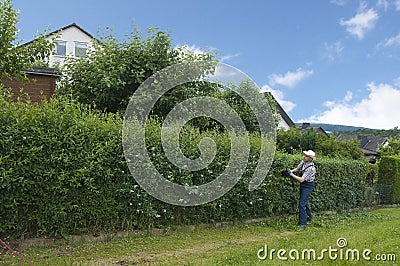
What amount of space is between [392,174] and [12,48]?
1497cm

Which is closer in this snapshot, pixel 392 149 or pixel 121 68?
pixel 121 68

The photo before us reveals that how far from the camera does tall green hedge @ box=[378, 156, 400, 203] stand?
16.7 meters

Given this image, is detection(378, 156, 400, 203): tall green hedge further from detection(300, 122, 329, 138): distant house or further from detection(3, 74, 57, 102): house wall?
detection(3, 74, 57, 102): house wall

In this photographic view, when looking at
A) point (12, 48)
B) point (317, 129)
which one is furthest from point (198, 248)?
point (317, 129)

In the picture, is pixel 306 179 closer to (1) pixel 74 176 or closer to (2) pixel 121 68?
(1) pixel 74 176

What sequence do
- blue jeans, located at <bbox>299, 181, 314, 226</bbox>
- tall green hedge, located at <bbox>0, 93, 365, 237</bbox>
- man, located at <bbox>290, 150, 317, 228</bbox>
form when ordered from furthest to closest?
man, located at <bbox>290, 150, 317, 228</bbox>, blue jeans, located at <bbox>299, 181, 314, 226</bbox>, tall green hedge, located at <bbox>0, 93, 365, 237</bbox>

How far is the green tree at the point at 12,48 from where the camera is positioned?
8580 mm

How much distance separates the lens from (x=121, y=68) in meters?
12.4

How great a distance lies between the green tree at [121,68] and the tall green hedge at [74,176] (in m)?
4.79

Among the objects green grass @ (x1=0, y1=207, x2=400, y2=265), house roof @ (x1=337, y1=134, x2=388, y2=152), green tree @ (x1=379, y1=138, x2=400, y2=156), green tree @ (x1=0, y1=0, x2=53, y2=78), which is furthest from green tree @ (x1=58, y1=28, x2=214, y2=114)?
house roof @ (x1=337, y1=134, x2=388, y2=152)

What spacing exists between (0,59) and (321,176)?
29.0 feet

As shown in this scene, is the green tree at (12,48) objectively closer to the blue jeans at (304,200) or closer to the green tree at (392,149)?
the blue jeans at (304,200)

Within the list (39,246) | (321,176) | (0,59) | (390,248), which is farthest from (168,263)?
(321,176)

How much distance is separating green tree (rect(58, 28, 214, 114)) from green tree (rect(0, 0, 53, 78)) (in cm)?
288
